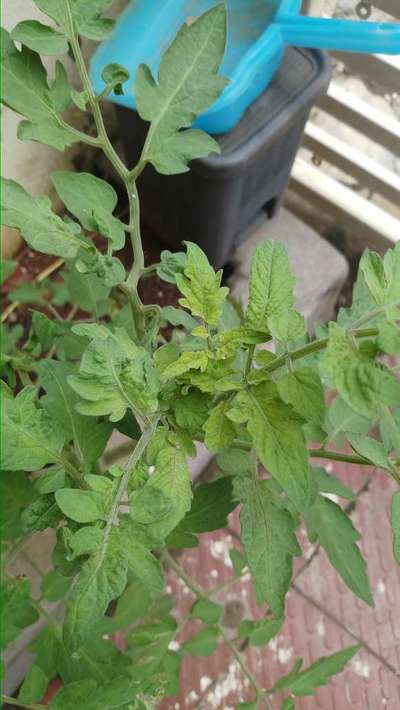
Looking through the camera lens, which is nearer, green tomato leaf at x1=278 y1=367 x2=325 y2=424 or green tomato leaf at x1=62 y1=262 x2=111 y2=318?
green tomato leaf at x1=278 y1=367 x2=325 y2=424

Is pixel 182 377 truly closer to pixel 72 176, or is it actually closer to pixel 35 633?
pixel 72 176

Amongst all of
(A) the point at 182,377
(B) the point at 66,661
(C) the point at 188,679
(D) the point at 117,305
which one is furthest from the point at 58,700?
(D) the point at 117,305

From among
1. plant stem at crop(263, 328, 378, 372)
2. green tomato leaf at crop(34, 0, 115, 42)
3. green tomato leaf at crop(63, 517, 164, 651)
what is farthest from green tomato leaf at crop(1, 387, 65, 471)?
green tomato leaf at crop(34, 0, 115, 42)

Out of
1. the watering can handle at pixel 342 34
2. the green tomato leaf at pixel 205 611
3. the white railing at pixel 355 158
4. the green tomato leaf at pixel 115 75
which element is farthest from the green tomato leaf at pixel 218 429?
the white railing at pixel 355 158

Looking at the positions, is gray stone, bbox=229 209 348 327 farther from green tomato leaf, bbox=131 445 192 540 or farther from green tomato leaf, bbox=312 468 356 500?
green tomato leaf, bbox=131 445 192 540

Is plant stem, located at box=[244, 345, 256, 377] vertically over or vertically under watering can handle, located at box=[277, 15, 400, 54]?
under

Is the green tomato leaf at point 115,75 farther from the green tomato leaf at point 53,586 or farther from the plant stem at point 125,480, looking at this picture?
the green tomato leaf at point 53,586

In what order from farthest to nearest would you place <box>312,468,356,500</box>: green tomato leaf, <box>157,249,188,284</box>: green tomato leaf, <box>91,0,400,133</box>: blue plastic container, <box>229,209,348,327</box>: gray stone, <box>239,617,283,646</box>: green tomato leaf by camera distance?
<box>229,209,348,327</box>: gray stone → <box>91,0,400,133</box>: blue plastic container → <box>239,617,283,646</box>: green tomato leaf → <box>312,468,356,500</box>: green tomato leaf → <box>157,249,188,284</box>: green tomato leaf
